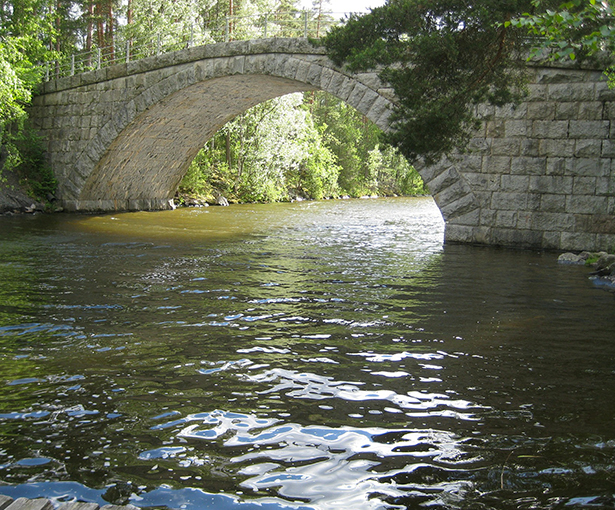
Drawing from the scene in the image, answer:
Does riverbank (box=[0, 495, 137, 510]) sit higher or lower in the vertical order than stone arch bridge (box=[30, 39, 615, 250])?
lower

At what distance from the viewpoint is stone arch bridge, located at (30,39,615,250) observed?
11719mm

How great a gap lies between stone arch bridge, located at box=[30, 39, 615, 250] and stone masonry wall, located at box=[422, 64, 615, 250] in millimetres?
19

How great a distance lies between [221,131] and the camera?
27.4m

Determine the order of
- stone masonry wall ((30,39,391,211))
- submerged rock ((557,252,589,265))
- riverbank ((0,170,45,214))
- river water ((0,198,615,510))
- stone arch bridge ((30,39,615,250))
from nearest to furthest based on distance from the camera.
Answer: river water ((0,198,615,510)), submerged rock ((557,252,589,265)), stone arch bridge ((30,39,615,250)), stone masonry wall ((30,39,391,211)), riverbank ((0,170,45,214))

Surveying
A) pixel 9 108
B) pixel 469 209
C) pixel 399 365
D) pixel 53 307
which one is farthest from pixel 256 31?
pixel 399 365

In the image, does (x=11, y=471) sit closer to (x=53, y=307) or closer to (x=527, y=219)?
(x=53, y=307)

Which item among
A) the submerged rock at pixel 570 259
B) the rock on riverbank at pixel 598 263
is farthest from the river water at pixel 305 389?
the submerged rock at pixel 570 259

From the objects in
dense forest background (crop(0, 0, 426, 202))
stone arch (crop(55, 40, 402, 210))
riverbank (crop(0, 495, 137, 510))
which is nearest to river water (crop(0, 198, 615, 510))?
riverbank (crop(0, 495, 137, 510))

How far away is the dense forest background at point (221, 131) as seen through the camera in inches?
734

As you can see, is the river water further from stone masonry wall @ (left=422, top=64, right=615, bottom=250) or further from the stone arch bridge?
the stone arch bridge

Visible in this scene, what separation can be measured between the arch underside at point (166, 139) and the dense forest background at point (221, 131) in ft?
4.65

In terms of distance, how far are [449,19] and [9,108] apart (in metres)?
14.1

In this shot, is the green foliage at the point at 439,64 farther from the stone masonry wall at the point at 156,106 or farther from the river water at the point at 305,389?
the stone masonry wall at the point at 156,106

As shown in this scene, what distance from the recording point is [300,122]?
27.2 m
